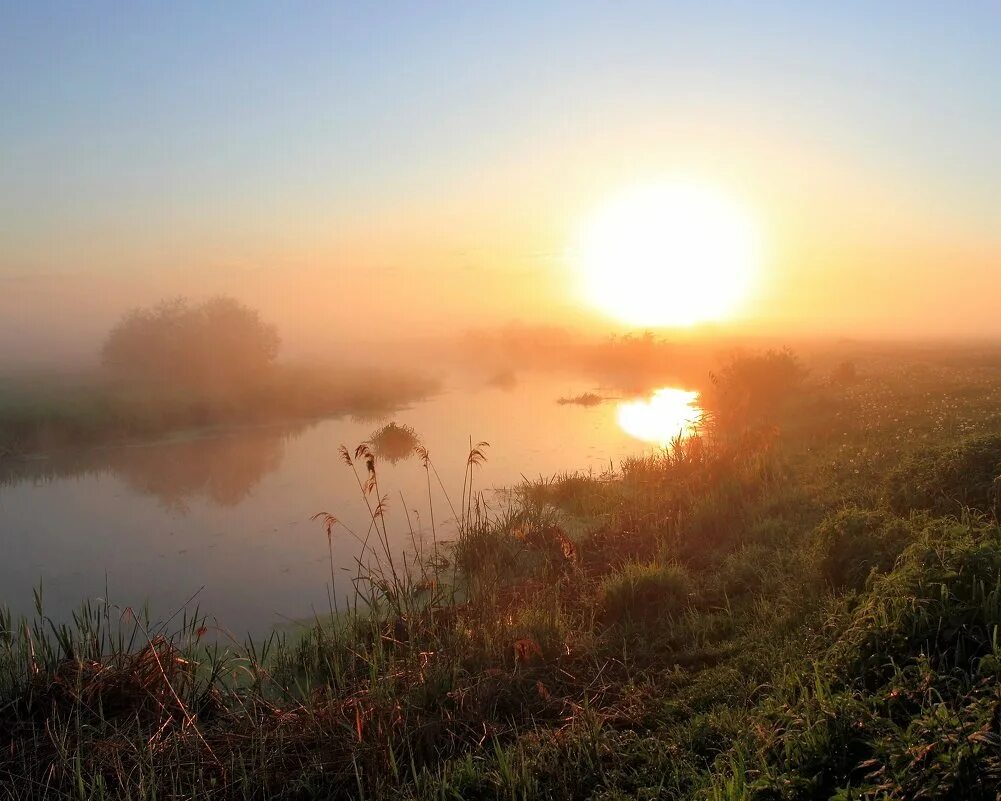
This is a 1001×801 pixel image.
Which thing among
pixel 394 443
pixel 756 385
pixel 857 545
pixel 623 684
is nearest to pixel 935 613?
pixel 857 545

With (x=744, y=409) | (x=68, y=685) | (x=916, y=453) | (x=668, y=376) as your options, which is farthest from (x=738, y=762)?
(x=668, y=376)

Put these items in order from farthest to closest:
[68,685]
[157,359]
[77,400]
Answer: [157,359] < [77,400] < [68,685]

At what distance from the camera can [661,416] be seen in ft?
81.6

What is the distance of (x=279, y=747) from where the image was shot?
142 inches

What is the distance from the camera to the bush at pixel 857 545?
4.81 metres

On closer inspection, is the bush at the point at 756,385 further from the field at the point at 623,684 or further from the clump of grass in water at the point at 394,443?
the field at the point at 623,684

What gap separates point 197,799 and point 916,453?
780 cm

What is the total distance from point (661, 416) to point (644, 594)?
1978 centimetres

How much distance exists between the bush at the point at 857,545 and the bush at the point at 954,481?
2.33 feet

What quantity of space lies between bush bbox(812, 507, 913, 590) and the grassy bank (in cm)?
2014

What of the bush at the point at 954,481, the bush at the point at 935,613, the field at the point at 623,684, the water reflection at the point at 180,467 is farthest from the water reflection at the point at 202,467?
the bush at the point at 935,613

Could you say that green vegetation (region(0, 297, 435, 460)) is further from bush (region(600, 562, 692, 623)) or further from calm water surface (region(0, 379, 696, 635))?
bush (region(600, 562, 692, 623))

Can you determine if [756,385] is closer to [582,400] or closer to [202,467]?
[582,400]

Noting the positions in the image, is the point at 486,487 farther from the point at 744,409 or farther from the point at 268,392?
the point at 268,392
